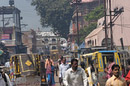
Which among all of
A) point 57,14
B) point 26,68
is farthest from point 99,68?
point 57,14

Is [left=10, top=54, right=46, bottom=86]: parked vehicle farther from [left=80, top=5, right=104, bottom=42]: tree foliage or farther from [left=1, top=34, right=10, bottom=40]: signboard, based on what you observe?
[left=1, top=34, right=10, bottom=40]: signboard

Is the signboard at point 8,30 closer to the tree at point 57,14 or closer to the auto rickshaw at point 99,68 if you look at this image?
the tree at point 57,14

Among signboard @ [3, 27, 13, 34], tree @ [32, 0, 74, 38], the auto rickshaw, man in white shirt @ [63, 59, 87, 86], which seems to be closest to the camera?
man in white shirt @ [63, 59, 87, 86]

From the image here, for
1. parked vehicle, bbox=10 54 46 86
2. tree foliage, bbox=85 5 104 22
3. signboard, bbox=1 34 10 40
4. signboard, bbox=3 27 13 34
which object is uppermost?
tree foliage, bbox=85 5 104 22

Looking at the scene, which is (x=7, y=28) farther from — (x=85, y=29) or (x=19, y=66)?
(x=19, y=66)

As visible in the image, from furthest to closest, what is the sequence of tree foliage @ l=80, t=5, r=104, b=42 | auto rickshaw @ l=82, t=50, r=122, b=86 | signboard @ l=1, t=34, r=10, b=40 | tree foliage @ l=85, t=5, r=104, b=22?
signboard @ l=1, t=34, r=10, b=40 < tree foliage @ l=80, t=5, r=104, b=42 < tree foliage @ l=85, t=5, r=104, b=22 < auto rickshaw @ l=82, t=50, r=122, b=86

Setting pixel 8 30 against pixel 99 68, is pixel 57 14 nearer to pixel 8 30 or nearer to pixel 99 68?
pixel 8 30

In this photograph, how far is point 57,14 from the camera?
8275cm

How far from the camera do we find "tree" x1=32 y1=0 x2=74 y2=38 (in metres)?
82.3

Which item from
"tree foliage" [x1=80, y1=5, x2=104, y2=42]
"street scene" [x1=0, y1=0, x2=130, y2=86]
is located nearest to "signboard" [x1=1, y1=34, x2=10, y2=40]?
"street scene" [x1=0, y1=0, x2=130, y2=86]

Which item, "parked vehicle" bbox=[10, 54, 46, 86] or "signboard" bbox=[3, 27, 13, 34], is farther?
"signboard" bbox=[3, 27, 13, 34]

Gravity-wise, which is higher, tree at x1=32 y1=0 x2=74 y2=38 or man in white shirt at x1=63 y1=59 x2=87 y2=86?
tree at x1=32 y1=0 x2=74 y2=38

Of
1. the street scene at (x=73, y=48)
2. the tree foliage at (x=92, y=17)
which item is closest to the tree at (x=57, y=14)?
the street scene at (x=73, y=48)

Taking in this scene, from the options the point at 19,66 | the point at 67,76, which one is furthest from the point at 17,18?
the point at 67,76
